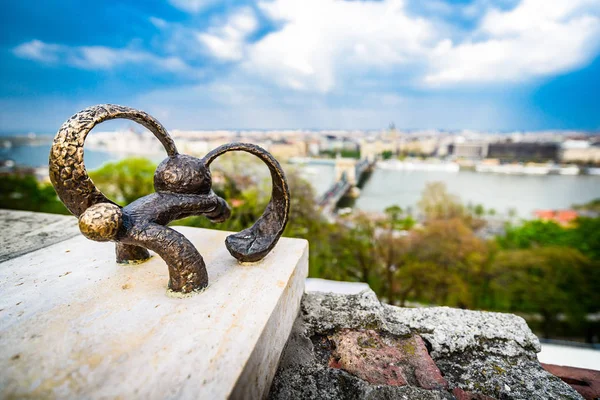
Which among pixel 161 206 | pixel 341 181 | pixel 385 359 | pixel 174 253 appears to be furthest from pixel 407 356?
pixel 341 181

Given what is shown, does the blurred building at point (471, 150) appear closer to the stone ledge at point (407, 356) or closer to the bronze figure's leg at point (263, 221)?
the stone ledge at point (407, 356)

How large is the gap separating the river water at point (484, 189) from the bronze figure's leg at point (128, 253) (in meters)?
17.2

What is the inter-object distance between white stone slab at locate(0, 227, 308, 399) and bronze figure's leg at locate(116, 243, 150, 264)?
60 millimetres

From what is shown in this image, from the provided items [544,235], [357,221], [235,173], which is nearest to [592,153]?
[544,235]

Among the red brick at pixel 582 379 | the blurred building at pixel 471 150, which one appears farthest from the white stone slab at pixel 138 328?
the blurred building at pixel 471 150

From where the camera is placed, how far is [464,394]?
1590mm

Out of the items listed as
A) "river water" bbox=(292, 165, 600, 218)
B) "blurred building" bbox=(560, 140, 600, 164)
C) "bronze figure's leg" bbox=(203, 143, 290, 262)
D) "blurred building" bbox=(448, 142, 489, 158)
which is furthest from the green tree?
"blurred building" bbox=(448, 142, 489, 158)

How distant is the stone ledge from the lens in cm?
159

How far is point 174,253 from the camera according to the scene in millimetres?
1669

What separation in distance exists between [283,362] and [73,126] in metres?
1.67

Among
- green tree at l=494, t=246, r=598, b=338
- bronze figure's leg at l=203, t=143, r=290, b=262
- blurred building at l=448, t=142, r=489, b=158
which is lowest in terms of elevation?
green tree at l=494, t=246, r=598, b=338

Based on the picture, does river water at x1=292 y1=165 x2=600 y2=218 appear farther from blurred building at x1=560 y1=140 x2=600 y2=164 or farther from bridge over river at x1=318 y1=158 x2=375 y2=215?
blurred building at x1=560 y1=140 x2=600 y2=164

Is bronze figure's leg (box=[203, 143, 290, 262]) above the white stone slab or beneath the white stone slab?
above

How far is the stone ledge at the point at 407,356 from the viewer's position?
1.59m
